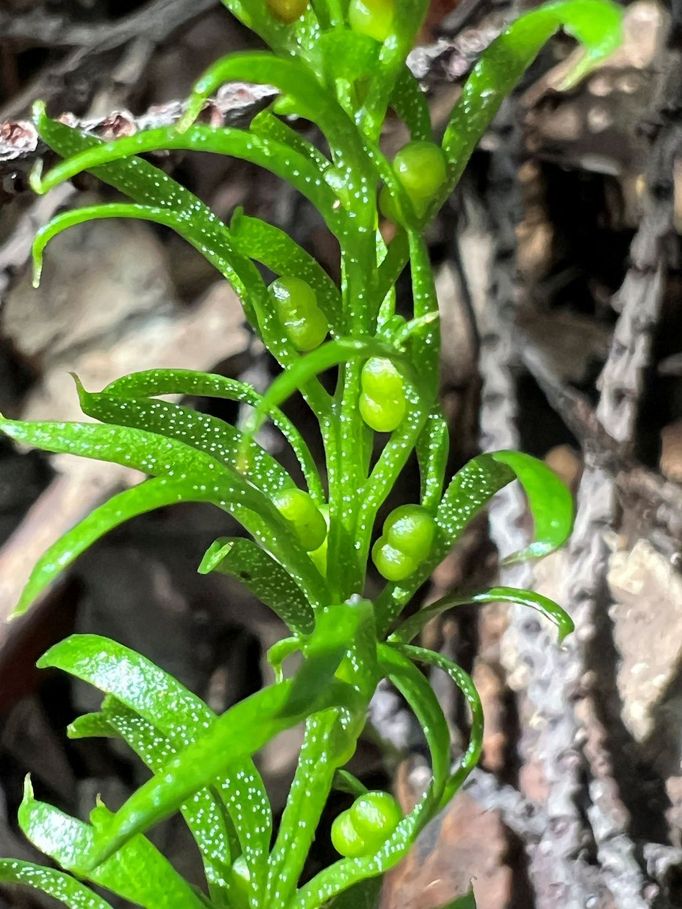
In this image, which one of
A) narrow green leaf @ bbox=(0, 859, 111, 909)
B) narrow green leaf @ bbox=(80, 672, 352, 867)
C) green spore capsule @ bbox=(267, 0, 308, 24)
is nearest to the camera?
narrow green leaf @ bbox=(80, 672, 352, 867)

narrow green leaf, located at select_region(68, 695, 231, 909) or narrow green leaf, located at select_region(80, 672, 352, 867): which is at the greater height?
narrow green leaf, located at select_region(80, 672, 352, 867)

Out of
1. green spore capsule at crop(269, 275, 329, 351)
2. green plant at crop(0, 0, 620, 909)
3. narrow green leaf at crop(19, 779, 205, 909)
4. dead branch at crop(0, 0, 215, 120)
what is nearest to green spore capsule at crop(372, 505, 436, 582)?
green plant at crop(0, 0, 620, 909)

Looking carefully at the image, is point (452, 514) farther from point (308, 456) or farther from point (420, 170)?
point (420, 170)

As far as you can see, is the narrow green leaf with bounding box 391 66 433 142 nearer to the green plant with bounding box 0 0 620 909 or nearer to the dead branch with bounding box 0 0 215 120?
the green plant with bounding box 0 0 620 909

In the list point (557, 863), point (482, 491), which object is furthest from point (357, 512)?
point (557, 863)

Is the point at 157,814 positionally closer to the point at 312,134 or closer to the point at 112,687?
the point at 112,687
